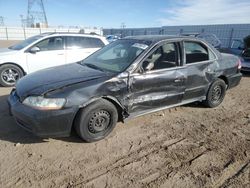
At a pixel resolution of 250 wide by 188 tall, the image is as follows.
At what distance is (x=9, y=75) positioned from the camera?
7.11 m

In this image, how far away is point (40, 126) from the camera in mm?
3357

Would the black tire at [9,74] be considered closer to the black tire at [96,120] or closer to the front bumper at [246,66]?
the black tire at [96,120]

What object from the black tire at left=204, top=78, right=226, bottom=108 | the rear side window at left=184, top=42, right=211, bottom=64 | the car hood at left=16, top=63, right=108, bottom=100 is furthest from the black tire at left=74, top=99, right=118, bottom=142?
the black tire at left=204, top=78, right=226, bottom=108

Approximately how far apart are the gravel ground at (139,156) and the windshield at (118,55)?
114 centimetres

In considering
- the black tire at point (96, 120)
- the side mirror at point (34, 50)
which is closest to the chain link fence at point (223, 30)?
the side mirror at point (34, 50)

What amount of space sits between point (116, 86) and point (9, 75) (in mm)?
4691

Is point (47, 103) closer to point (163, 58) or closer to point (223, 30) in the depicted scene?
point (163, 58)

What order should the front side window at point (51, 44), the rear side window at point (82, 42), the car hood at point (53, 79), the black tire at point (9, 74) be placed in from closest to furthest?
the car hood at point (53, 79), the black tire at point (9, 74), the front side window at point (51, 44), the rear side window at point (82, 42)

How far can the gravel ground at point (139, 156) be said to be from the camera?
9.61 feet

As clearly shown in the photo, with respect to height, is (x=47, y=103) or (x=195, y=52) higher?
(x=195, y=52)

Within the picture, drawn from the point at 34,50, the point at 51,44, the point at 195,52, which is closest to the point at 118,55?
the point at 195,52

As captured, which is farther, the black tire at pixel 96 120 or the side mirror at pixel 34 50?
the side mirror at pixel 34 50

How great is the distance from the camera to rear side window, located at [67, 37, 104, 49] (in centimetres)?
793

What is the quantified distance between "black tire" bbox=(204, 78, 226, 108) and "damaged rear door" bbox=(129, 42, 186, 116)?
0.98 metres
